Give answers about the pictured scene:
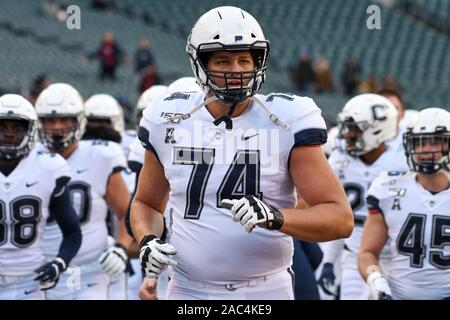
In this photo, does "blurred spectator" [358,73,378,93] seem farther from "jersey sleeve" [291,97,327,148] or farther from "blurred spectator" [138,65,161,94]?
"jersey sleeve" [291,97,327,148]

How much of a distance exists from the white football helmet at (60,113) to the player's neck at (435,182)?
2307 millimetres

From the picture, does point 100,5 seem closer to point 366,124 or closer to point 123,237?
point 366,124

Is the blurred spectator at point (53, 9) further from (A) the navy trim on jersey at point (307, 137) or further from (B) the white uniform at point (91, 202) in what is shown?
(A) the navy trim on jersey at point (307, 137)

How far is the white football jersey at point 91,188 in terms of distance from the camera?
21.5 feet

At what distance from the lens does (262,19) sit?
20.8 m

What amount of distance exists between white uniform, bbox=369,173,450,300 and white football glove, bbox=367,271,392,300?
0.16 m

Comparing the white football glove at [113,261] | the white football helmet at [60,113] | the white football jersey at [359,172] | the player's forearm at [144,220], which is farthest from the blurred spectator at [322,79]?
the player's forearm at [144,220]

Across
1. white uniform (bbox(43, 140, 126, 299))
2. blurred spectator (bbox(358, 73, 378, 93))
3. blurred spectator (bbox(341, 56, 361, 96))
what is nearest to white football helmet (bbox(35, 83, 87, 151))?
white uniform (bbox(43, 140, 126, 299))

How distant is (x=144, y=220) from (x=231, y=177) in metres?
0.46

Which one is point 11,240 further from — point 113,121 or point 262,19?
point 262,19

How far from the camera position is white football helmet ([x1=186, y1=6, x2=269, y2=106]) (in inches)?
144

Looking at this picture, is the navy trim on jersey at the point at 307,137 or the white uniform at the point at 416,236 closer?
the navy trim on jersey at the point at 307,137

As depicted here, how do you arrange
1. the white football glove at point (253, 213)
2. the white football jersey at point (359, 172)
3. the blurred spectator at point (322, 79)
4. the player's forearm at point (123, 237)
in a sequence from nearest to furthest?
the white football glove at point (253, 213) < the player's forearm at point (123, 237) < the white football jersey at point (359, 172) < the blurred spectator at point (322, 79)

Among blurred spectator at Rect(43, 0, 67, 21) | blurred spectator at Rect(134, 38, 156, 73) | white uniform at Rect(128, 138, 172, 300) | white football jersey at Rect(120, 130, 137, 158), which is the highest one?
blurred spectator at Rect(43, 0, 67, 21)
